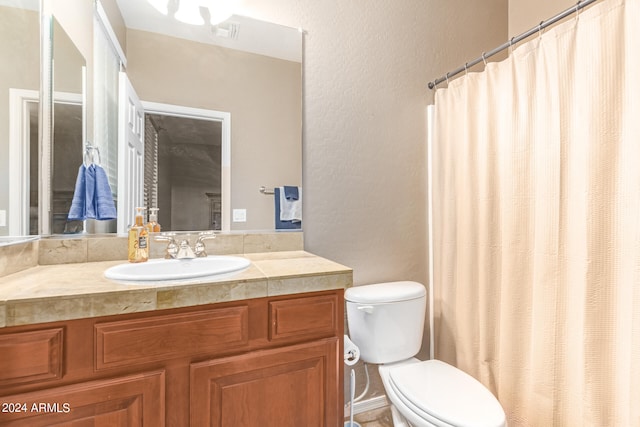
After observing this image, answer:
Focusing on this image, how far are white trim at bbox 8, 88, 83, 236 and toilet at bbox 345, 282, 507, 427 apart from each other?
127 cm

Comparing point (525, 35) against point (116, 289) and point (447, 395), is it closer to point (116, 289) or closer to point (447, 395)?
point (447, 395)

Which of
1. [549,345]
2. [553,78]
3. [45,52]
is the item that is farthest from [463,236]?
[45,52]

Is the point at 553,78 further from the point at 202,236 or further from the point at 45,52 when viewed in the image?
the point at 45,52

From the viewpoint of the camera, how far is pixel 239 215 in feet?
4.85

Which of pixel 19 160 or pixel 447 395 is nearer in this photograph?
pixel 19 160

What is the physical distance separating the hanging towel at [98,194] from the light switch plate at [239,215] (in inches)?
19.6

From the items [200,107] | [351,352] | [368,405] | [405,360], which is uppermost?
[200,107]

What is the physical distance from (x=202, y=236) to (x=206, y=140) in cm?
44

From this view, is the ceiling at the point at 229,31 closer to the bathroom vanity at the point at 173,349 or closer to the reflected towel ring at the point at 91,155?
the reflected towel ring at the point at 91,155

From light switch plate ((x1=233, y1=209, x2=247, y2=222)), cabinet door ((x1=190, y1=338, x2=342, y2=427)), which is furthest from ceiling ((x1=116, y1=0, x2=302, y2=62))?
cabinet door ((x1=190, y1=338, x2=342, y2=427))

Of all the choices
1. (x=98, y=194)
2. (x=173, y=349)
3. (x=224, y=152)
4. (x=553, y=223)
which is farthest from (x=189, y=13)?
(x=553, y=223)

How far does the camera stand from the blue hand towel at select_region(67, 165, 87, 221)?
1.21 meters

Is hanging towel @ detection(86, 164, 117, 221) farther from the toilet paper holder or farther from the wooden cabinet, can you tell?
the toilet paper holder

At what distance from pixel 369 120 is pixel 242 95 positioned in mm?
685
